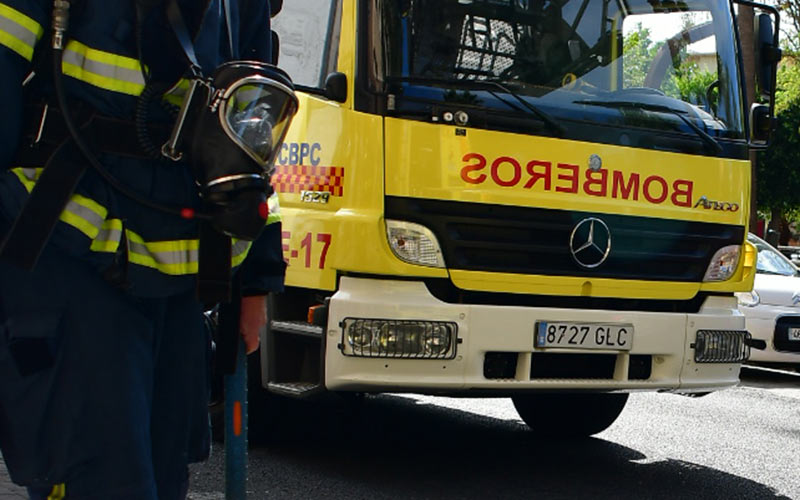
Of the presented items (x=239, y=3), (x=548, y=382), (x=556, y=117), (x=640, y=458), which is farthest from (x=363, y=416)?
(x=239, y=3)

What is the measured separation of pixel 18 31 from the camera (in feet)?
7.27

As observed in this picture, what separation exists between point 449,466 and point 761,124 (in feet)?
8.28

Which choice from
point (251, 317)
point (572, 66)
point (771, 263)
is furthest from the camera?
point (771, 263)

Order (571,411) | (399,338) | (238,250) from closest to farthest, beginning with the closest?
(238,250), (399,338), (571,411)

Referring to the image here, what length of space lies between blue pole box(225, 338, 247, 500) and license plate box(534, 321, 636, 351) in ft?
8.98

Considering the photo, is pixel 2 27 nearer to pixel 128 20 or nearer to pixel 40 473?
pixel 128 20

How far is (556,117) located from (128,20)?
3337 mm

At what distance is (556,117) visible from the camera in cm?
542

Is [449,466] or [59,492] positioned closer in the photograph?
[59,492]

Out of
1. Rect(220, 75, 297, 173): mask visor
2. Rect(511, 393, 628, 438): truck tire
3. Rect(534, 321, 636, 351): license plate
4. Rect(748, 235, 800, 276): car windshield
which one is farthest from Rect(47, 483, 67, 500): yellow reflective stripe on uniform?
Rect(748, 235, 800, 276): car windshield

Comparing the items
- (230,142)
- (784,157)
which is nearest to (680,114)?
(230,142)

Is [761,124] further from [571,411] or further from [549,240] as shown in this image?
[571,411]

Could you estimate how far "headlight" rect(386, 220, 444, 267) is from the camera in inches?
202

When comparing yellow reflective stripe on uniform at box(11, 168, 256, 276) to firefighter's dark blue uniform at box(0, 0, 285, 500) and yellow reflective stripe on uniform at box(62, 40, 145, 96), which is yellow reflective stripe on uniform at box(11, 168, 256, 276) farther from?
yellow reflective stripe on uniform at box(62, 40, 145, 96)
